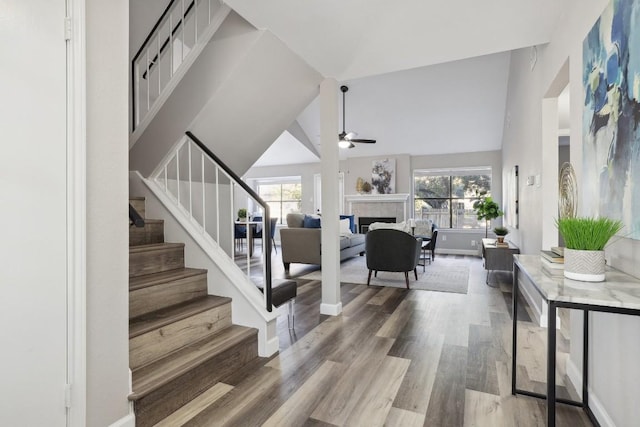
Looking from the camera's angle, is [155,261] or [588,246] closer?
[588,246]

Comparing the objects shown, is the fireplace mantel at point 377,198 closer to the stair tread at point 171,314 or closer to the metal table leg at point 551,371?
the stair tread at point 171,314

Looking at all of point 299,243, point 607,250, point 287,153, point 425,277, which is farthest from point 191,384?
point 287,153

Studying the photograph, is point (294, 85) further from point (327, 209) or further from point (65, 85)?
point (65, 85)

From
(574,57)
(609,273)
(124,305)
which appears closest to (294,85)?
(574,57)

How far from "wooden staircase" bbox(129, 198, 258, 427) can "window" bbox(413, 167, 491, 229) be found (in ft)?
23.0

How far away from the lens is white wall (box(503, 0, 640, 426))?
1.41 m

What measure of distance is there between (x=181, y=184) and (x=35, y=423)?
2.62 meters

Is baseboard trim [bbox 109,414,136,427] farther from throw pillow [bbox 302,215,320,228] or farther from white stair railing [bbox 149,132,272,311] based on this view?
throw pillow [bbox 302,215,320,228]

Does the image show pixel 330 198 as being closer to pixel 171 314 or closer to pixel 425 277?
pixel 171 314

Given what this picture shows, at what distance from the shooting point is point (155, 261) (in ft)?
8.27

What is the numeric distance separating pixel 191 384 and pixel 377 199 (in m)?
7.19

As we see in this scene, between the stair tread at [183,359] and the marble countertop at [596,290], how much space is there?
5.84ft

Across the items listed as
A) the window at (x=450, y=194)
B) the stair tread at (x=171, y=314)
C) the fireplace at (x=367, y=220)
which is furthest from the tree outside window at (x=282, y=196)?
the stair tread at (x=171, y=314)

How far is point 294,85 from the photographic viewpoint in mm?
3408
